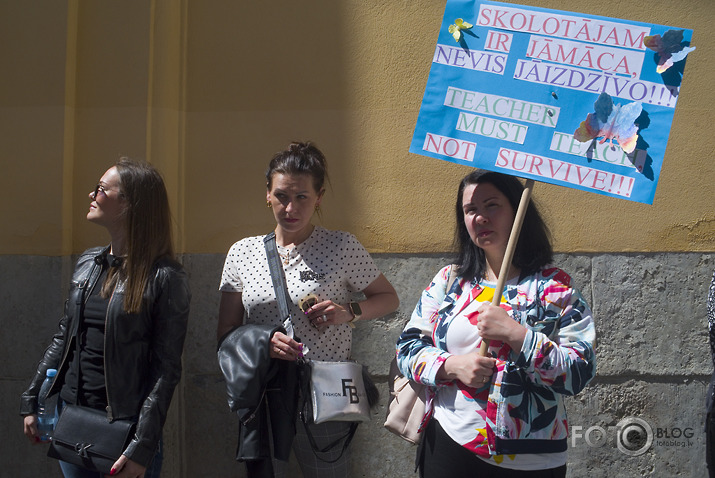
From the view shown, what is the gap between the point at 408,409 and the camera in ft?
8.80

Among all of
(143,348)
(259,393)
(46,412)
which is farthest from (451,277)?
(46,412)

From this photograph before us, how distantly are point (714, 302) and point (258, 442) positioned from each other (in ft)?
6.02

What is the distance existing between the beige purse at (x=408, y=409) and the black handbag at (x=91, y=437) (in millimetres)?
971

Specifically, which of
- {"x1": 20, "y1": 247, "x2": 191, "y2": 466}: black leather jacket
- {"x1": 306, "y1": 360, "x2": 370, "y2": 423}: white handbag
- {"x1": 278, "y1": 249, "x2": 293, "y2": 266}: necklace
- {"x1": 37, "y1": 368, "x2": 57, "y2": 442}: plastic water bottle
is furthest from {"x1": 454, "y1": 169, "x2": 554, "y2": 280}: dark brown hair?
{"x1": 37, "y1": 368, "x2": 57, "y2": 442}: plastic water bottle

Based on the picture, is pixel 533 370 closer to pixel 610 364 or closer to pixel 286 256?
pixel 286 256

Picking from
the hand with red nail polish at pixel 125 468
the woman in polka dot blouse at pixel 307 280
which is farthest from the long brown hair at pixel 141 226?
the hand with red nail polish at pixel 125 468

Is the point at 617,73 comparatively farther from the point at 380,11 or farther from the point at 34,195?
the point at 34,195

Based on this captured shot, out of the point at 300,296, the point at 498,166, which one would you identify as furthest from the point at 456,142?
the point at 300,296

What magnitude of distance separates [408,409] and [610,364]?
1.80 metres

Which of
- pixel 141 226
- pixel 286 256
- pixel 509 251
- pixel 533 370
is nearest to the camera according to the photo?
pixel 533 370

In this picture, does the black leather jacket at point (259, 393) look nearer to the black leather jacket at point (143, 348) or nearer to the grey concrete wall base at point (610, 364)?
the black leather jacket at point (143, 348)

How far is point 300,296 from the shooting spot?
297 cm

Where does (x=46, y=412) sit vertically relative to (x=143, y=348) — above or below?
below

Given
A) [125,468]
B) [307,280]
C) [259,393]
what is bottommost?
[125,468]
